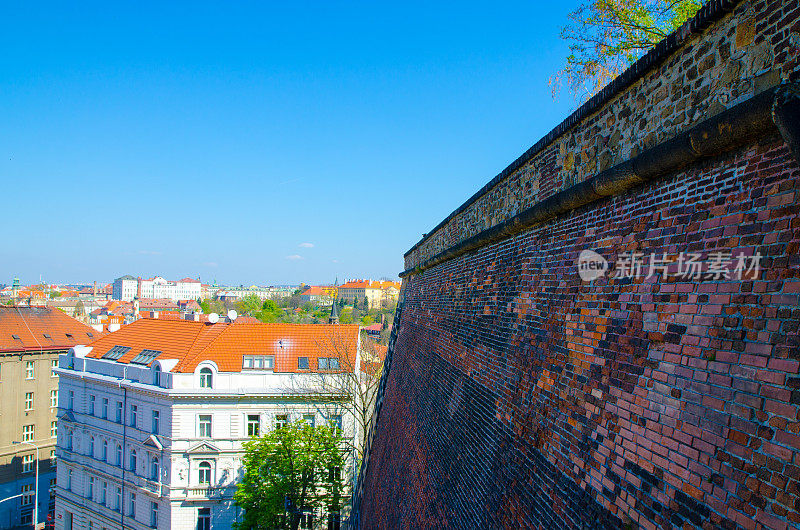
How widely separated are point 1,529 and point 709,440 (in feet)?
125

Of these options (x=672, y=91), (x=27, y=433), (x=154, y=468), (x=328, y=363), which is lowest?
(x=27, y=433)

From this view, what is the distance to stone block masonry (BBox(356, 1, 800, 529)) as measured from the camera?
210 cm

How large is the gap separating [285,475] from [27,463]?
23.5m

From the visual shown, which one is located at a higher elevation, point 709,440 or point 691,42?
point 691,42

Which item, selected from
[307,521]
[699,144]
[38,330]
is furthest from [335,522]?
[38,330]

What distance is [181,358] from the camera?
20594 mm

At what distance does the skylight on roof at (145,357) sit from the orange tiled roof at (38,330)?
46.4ft

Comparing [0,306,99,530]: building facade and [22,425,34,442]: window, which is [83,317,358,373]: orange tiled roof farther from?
[22,425,34,442]: window

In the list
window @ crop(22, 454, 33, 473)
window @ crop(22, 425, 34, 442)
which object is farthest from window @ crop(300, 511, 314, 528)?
window @ crop(22, 425, 34, 442)

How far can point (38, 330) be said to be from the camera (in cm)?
3278

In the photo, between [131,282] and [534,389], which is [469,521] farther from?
[131,282]

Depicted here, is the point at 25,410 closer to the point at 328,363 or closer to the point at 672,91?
the point at 328,363

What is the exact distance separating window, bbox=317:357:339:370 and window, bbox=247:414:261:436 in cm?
330

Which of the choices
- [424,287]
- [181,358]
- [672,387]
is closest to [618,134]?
[672,387]
